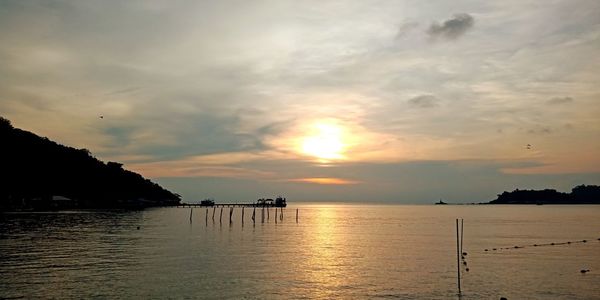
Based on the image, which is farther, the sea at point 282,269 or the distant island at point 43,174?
the distant island at point 43,174

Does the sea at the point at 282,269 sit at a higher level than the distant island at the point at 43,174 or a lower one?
lower

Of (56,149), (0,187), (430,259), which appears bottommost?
(430,259)

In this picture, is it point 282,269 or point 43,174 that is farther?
point 43,174

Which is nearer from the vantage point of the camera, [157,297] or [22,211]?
[157,297]

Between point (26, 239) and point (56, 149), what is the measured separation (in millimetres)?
102549

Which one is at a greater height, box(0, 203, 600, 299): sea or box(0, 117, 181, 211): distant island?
box(0, 117, 181, 211): distant island

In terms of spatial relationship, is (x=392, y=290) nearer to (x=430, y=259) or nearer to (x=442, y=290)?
(x=442, y=290)

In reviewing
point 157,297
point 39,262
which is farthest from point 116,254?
point 157,297

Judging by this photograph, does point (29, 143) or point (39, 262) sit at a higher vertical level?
point (29, 143)

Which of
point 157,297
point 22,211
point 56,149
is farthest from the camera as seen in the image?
point 56,149

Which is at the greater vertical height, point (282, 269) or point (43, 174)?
point (43, 174)

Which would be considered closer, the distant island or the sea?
the sea

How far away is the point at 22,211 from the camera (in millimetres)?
122812

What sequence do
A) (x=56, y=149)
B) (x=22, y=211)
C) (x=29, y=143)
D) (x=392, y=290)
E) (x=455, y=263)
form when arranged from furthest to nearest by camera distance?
(x=56, y=149)
(x=29, y=143)
(x=22, y=211)
(x=455, y=263)
(x=392, y=290)
